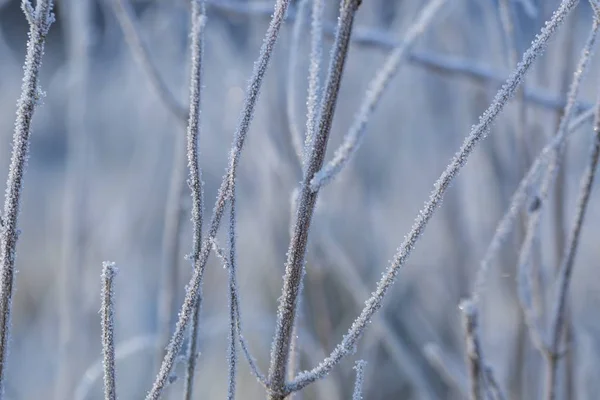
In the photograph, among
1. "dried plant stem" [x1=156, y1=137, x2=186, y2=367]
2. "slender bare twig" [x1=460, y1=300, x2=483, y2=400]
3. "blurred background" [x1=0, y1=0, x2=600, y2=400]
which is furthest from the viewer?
"blurred background" [x1=0, y1=0, x2=600, y2=400]

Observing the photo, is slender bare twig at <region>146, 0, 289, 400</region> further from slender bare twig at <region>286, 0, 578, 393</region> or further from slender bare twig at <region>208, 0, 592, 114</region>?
slender bare twig at <region>208, 0, 592, 114</region>

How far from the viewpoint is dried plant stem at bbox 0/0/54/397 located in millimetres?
361

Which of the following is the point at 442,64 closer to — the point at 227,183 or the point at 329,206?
the point at 227,183

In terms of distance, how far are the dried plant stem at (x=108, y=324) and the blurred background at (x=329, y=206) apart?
177 mm

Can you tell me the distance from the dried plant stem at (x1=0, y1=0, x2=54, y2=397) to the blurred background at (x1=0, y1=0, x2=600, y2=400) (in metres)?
0.19

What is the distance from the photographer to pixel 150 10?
152 cm

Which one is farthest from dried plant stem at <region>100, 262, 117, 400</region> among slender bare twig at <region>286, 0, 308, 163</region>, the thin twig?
the thin twig

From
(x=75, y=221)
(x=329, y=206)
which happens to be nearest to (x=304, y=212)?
(x=75, y=221)

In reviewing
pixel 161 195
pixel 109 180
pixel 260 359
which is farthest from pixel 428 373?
pixel 109 180

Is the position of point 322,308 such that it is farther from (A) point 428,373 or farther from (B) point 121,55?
(B) point 121,55

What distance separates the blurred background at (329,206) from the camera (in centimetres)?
84

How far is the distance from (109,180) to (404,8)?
5.69ft

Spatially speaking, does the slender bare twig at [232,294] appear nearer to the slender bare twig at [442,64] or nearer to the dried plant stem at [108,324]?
the dried plant stem at [108,324]

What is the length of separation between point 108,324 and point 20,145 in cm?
11
